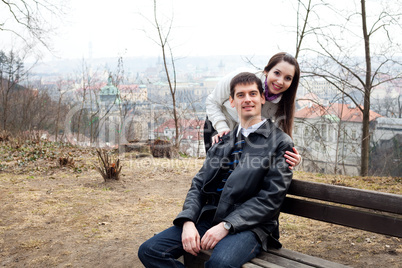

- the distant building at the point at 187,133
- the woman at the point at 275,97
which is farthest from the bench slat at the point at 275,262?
the distant building at the point at 187,133

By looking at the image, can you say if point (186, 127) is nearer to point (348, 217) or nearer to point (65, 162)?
point (65, 162)

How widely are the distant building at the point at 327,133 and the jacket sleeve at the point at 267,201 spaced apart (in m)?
6.46

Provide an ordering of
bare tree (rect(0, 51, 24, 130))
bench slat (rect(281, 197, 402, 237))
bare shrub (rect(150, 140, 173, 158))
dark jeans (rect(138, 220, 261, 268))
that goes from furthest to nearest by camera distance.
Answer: bare tree (rect(0, 51, 24, 130)) → bare shrub (rect(150, 140, 173, 158)) → bench slat (rect(281, 197, 402, 237)) → dark jeans (rect(138, 220, 261, 268))

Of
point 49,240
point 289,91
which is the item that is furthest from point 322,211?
point 49,240

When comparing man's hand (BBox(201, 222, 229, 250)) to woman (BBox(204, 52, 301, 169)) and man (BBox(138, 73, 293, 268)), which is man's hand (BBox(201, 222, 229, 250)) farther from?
woman (BBox(204, 52, 301, 169))

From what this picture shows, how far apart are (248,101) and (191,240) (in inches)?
37.4

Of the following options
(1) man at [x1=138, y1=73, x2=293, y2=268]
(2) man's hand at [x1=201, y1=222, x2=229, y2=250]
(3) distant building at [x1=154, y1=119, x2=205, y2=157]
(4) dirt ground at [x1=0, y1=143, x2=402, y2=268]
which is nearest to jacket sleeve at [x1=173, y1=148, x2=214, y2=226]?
(1) man at [x1=138, y1=73, x2=293, y2=268]

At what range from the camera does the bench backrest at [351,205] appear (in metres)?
1.98

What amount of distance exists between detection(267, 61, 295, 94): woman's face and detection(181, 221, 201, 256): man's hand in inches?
41.7

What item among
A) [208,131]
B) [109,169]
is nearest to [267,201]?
[208,131]

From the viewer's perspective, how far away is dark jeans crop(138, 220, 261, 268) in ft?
6.30

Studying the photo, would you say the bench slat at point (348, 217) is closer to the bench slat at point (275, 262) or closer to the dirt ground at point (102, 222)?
the bench slat at point (275, 262)

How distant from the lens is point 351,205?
2135 mm

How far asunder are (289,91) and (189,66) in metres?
10.5
